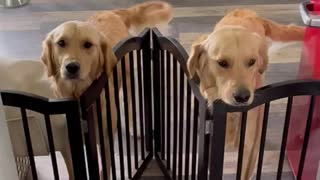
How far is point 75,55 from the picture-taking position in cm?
143

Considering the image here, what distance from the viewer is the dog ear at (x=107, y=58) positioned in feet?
4.80

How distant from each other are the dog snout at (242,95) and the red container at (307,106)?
415mm

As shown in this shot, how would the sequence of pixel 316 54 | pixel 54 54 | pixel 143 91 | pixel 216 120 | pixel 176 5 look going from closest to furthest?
pixel 216 120 < pixel 54 54 < pixel 316 54 < pixel 143 91 < pixel 176 5

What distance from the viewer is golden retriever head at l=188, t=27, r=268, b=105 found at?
1.26 metres

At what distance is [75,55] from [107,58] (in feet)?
0.32

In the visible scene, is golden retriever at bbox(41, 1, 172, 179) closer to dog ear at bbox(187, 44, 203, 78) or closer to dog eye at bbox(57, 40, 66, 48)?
dog eye at bbox(57, 40, 66, 48)

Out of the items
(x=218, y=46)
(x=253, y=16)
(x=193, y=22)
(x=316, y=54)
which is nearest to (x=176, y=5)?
(x=193, y=22)

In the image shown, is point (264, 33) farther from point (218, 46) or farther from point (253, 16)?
point (218, 46)

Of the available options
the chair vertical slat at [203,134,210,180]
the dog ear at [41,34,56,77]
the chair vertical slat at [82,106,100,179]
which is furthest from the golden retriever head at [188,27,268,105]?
the dog ear at [41,34,56,77]

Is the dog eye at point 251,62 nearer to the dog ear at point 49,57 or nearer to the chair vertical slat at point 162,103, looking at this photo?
the chair vertical slat at point 162,103

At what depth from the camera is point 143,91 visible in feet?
6.06

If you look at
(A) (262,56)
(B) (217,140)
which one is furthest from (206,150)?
(A) (262,56)

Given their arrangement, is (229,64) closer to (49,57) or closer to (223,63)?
(223,63)

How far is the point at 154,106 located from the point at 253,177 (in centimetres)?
50
